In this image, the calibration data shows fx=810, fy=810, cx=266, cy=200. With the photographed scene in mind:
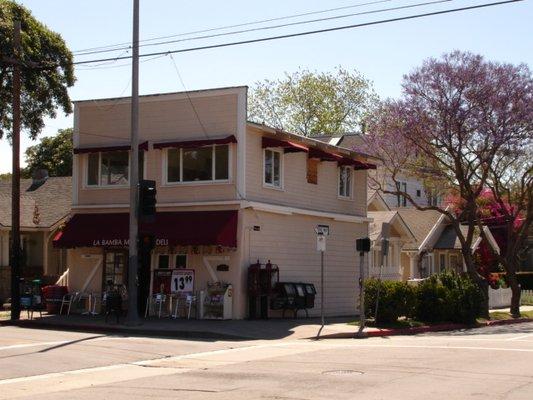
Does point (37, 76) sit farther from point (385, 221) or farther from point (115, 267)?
point (385, 221)

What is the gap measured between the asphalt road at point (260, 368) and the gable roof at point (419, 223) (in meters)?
22.2

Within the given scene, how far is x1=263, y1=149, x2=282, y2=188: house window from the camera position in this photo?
87.7 feet

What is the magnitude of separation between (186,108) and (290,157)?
412 centimetres

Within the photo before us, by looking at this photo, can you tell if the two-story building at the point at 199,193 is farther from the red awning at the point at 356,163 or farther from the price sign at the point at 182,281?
the red awning at the point at 356,163

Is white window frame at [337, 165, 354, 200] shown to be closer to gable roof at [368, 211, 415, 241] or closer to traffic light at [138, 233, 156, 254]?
gable roof at [368, 211, 415, 241]

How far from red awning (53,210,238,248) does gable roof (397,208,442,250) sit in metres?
20.0

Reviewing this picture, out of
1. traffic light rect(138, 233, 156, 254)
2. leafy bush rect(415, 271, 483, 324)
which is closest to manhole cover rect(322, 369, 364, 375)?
traffic light rect(138, 233, 156, 254)

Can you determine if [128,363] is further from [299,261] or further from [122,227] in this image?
[299,261]

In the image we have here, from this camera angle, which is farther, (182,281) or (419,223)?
(419,223)

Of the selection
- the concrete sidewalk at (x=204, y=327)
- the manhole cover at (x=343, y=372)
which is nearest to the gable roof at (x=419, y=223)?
the concrete sidewalk at (x=204, y=327)

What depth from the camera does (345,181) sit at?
3175 cm

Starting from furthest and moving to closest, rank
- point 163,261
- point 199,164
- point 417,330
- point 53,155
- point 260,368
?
point 53,155 → point 163,261 → point 199,164 → point 417,330 → point 260,368

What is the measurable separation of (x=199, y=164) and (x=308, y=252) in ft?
17.3

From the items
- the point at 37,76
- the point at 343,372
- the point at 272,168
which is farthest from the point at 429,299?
the point at 37,76
